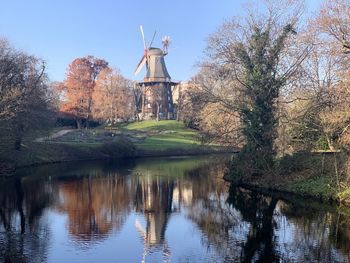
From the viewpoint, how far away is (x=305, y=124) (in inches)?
1237

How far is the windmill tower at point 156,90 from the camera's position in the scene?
3735 inches

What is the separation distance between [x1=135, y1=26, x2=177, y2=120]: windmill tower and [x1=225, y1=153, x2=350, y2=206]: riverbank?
61922mm

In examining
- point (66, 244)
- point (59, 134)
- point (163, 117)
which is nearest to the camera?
point (66, 244)

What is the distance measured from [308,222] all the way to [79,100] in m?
66.8

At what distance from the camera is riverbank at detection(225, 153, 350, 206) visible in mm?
26484

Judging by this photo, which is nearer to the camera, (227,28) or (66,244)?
(66,244)

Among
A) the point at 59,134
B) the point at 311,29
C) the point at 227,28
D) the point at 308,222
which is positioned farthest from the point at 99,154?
the point at 308,222

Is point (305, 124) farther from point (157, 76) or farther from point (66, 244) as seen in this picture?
point (157, 76)

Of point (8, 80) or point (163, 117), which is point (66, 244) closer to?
point (8, 80)

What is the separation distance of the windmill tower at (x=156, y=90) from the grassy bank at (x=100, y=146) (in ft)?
56.5

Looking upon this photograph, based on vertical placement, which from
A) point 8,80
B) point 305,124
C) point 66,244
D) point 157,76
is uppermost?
point 157,76

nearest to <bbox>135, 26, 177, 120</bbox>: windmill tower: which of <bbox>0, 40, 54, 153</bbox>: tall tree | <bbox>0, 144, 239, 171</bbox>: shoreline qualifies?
<bbox>0, 144, 239, 171</bbox>: shoreline

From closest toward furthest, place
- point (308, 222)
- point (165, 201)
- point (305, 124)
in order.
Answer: point (308, 222) → point (165, 201) → point (305, 124)

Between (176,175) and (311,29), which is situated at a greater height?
(311,29)
